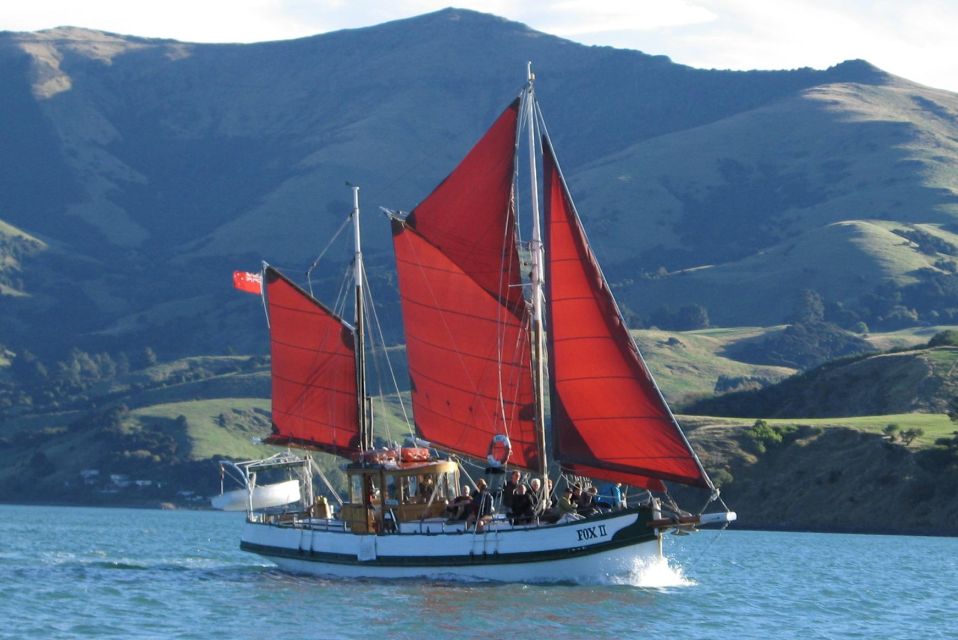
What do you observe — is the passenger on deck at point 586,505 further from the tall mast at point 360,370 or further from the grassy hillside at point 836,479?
the grassy hillside at point 836,479

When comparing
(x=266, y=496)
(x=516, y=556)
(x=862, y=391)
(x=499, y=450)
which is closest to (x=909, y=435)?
(x=862, y=391)

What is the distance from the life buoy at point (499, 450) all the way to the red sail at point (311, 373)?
7379 mm

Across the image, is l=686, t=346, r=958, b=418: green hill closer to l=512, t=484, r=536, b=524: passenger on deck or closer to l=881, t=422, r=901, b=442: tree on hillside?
l=881, t=422, r=901, b=442: tree on hillside

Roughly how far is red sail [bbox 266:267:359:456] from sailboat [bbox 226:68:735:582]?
0.06 metres

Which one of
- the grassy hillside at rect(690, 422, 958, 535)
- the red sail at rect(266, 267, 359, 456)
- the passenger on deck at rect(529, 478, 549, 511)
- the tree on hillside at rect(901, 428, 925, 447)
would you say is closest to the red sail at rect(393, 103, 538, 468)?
the passenger on deck at rect(529, 478, 549, 511)

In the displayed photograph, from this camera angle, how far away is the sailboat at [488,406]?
149 feet

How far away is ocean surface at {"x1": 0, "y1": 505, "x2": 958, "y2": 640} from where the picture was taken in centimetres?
3841

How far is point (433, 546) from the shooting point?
156 feet

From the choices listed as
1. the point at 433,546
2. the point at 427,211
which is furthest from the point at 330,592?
the point at 427,211

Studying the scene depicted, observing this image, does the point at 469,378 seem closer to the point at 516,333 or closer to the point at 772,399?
the point at 516,333

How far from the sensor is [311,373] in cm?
5572

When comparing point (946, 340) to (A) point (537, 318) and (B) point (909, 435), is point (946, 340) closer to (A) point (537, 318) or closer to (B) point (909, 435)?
(B) point (909, 435)

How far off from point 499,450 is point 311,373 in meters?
9.34

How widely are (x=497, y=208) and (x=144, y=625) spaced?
17.1m
